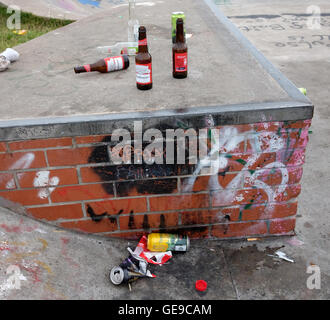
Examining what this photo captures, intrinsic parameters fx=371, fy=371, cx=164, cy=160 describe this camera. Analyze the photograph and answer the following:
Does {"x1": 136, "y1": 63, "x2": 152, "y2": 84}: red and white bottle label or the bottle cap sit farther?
{"x1": 136, "y1": 63, "x2": 152, "y2": 84}: red and white bottle label

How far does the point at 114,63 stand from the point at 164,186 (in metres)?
1.25

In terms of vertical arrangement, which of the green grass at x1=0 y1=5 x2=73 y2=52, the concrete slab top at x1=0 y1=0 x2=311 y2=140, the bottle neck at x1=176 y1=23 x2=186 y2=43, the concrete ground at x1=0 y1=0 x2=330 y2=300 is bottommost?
the concrete ground at x1=0 y1=0 x2=330 y2=300

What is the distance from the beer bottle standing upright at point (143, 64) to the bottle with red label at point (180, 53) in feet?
0.86

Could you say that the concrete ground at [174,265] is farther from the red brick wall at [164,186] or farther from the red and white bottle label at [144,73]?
the red and white bottle label at [144,73]

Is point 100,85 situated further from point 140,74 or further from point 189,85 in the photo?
point 189,85

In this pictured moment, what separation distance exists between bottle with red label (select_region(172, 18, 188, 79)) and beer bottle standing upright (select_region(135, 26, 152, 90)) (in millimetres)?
263

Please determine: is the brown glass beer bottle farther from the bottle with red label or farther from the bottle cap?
the bottle cap

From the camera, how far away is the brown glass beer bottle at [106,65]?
120 inches

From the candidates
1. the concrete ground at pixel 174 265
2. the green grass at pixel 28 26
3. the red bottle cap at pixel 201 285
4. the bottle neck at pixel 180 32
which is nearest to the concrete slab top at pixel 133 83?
the bottle neck at pixel 180 32

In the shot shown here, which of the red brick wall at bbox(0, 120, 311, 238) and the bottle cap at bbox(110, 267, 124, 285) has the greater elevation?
the red brick wall at bbox(0, 120, 311, 238)

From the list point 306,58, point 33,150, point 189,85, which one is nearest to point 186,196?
point 189,85

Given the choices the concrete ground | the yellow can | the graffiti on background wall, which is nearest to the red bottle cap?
the concrete ground

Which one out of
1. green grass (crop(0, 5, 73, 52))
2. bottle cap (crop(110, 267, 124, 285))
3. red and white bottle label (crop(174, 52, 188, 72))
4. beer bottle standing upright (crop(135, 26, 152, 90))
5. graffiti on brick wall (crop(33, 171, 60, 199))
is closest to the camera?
bottle cap (crop(110, 267, 124, 285))

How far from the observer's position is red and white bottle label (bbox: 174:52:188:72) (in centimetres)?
272
